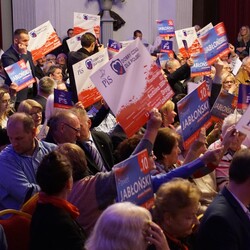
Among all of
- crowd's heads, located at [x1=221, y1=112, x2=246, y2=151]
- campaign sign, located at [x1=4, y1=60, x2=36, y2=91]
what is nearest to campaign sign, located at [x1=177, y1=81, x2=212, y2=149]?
crowd's heads, located at [x1=221, y1=112, x2=246, y2=151]

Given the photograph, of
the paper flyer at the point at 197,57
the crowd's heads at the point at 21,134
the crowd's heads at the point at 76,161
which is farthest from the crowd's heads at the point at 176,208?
the paper flyer at the point at 197,57

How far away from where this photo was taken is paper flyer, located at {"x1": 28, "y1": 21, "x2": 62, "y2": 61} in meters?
9.90

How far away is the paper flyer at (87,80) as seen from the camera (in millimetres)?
6719

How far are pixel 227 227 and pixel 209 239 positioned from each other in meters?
0.09

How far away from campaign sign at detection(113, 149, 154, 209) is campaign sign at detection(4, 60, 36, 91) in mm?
4176

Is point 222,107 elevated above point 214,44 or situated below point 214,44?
above

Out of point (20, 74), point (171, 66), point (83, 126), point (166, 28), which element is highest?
point (83, 126)

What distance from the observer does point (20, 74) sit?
805 centimetres

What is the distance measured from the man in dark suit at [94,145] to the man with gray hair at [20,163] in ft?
1.50

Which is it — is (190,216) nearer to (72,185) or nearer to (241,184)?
(241,184)

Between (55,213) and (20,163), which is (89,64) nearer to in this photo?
(20,163)

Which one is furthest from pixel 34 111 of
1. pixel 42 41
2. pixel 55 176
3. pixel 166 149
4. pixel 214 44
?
pixel 42 41

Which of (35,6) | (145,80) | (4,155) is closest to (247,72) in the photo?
(145,80)

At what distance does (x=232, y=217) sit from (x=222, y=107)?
2496mm
